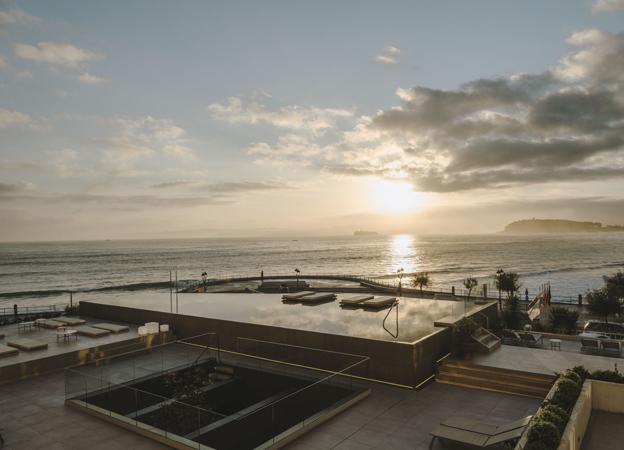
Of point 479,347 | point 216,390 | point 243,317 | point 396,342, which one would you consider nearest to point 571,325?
point 479,347

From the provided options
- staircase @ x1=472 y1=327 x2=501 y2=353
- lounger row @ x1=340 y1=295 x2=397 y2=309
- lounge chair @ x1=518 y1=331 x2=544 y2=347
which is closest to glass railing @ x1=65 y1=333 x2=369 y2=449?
staircase @ x1=472 y1=327 x2=501 y2=353

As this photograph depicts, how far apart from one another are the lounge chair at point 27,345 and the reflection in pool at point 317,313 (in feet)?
16.3

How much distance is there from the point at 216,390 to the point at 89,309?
11979 millimetres

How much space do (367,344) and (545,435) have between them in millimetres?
6006

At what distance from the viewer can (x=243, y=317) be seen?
1700cm

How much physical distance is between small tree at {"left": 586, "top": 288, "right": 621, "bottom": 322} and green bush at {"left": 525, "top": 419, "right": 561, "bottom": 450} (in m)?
20.8

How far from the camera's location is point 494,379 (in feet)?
41.4

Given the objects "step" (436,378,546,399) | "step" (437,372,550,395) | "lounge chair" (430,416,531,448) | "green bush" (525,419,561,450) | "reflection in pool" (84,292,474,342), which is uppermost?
"reflection in pool" (84,292,474,342)

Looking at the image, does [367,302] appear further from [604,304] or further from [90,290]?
[90,290]

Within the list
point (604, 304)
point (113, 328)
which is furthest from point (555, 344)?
point (113, 328)

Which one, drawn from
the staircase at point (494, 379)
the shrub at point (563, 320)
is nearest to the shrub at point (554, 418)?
the staircase at point (494, 379)

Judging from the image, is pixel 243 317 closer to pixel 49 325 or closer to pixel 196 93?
pixel 49 325

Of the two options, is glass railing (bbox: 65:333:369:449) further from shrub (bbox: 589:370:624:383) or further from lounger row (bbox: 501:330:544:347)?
lounger row (bbox: 501:330:544:347)

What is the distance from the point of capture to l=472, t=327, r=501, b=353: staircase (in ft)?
47.5
